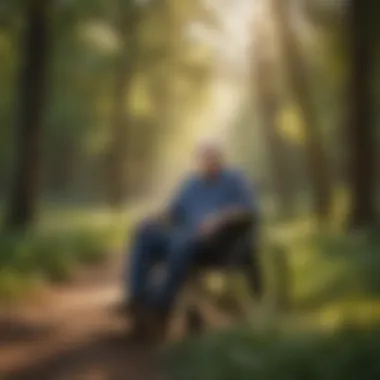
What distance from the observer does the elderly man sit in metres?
2.14

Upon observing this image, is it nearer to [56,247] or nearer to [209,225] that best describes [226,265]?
[209,225]

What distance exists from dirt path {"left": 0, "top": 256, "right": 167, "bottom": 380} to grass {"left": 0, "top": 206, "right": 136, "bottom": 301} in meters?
0.04

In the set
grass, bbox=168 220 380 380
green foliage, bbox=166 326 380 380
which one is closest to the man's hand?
grass, bbox=168 220 380 380

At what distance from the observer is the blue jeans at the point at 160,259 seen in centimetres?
215

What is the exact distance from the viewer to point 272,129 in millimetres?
2145

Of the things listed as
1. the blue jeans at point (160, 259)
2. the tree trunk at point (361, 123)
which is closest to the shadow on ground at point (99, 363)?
the blue jeans at point (160, 259)

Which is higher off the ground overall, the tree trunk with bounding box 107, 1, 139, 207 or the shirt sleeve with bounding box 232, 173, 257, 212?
the tree trunk with bounding box 107, 1, 139, 207

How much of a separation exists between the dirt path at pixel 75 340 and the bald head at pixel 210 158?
0.27 meters

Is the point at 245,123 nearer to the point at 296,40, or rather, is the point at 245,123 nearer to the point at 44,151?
the point at 296,40

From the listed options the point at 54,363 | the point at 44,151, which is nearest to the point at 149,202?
the point at 44,151

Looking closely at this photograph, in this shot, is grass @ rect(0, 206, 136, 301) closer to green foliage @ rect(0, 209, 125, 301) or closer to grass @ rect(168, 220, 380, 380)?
green foliage @ rect(0, 209, 125, 301)

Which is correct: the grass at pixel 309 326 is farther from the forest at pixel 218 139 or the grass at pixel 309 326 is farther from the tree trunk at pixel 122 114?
the tree trunk at pixel 122 114

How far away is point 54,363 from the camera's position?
83.0 inches

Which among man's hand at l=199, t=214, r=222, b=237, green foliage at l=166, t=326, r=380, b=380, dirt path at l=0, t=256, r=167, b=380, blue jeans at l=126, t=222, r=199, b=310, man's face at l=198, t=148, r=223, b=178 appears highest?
man's face at l=198, t=148, r=223, b=178
